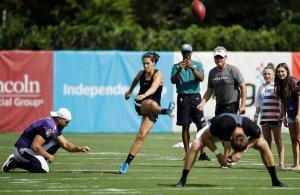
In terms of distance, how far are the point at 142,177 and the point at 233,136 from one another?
2588mm

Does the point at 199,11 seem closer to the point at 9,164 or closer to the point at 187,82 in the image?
the point at 187,82

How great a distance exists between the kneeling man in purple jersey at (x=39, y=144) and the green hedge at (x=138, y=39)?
63.2ft

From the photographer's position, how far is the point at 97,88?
28.2 m

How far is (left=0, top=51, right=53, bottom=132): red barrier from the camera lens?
27.5 m

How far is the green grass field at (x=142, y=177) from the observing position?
13984mm

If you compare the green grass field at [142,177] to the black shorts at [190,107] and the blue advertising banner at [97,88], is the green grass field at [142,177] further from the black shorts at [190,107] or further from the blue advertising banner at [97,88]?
the blue advertising banner at [97,88]

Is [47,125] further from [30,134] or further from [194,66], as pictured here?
[194,66]

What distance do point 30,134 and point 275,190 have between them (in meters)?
4.39

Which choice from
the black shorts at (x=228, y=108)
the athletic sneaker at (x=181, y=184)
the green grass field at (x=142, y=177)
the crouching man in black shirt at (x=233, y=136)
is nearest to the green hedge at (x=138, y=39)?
the green grass field at (x=142, y=177)

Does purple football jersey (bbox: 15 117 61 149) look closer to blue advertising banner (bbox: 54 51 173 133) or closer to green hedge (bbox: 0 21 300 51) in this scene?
blue advertising banner (bbox: 54 51 173 133)

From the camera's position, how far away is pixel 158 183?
14.8 metres

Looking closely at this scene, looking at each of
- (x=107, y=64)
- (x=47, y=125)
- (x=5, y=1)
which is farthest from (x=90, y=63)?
(x=5, y=1)

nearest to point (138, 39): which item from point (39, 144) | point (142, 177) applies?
point (39, 144)

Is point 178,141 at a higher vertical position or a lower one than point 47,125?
lower
